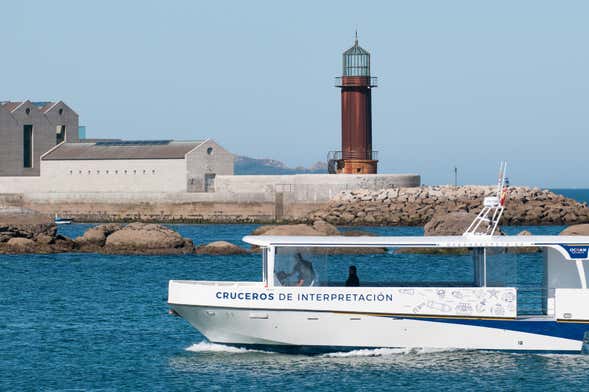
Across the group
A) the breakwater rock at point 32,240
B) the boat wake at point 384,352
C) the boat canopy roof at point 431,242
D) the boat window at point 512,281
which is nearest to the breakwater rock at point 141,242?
the breakwater rock at point 32,240

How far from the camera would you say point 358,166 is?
89.9m

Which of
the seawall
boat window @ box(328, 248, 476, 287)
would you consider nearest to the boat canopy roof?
boat window @ box(328, 248, 476, 287)

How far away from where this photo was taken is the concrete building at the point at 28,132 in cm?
10250

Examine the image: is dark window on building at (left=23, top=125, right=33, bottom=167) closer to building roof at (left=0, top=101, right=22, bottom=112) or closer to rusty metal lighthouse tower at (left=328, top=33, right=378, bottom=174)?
building roof at (left=0, top=101, right=22, bottom=112)

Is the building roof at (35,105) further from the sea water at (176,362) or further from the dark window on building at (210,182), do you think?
the sea water at (176,362)

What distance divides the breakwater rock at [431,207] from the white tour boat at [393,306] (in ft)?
191

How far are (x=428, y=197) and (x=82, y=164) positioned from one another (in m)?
28.0

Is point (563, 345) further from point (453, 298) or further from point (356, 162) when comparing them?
point (356, 162)

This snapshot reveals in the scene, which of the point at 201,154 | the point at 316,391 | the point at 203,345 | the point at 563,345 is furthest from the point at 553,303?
the point at 201,154

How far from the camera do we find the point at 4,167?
340ft

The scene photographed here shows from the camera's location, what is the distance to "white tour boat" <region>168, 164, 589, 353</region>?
24547mm

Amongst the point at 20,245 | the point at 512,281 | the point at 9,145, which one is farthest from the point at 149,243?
the point at 9,145

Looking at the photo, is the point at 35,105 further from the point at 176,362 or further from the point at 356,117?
the point at 176,362

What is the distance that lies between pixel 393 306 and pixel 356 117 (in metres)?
63.0
